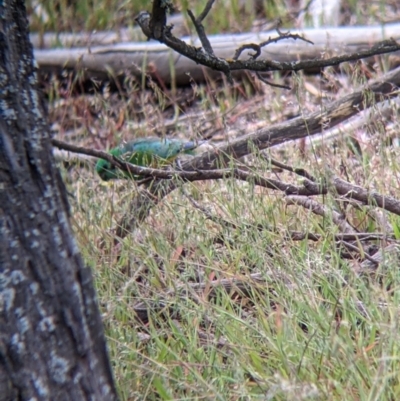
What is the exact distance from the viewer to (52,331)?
1670 millimetres

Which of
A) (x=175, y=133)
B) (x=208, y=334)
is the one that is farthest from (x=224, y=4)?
(x=208, y=334)

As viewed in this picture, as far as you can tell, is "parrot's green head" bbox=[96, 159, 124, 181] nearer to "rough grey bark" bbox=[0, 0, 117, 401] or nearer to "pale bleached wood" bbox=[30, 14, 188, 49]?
"pale bleached wood" bbox=[30, 14, 188, 49]

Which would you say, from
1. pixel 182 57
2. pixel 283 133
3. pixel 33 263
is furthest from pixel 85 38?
pixel 33 263

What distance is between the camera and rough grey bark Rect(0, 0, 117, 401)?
63.6 inches

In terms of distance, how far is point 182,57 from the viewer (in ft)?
18.7

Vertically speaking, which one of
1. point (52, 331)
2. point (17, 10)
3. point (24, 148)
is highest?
point (17, 10)

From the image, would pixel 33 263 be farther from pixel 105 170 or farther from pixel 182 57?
pixel 182 57

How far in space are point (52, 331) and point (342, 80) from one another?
12.5 ft

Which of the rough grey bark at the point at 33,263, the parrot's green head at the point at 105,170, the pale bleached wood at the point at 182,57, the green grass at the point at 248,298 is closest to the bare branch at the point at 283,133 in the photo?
the green grass at the point at 248,298

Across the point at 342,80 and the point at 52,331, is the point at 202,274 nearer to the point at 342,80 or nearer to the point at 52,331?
the point at 52,331

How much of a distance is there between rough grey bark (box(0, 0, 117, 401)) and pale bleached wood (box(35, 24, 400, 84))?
3778 mm

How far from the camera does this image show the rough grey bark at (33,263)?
1.62m

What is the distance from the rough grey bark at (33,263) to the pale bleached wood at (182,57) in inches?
149

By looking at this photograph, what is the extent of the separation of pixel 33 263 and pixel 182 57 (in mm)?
4220
